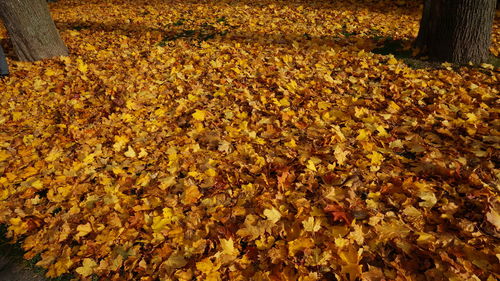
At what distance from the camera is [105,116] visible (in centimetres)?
357

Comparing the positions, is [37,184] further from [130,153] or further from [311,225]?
[311,225]

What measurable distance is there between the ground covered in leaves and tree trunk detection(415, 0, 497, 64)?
26cm

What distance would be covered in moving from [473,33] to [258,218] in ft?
11.9

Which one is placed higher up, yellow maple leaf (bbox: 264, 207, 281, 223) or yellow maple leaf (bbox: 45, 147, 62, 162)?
yellow maple leaf (bbox: 45, 147, 62, 162)

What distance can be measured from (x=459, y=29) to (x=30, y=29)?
6.02 meters

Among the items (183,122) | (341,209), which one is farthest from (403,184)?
(183,122)

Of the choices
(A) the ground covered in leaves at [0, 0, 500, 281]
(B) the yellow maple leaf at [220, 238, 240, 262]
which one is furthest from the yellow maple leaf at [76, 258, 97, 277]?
(B) the yellow maple leaf at [220, 238, 240, 262]

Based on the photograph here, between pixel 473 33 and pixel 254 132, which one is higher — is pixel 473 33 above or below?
above

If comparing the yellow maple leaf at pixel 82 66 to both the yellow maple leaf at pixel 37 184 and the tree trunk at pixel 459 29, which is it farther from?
the tree trunk at pixel 459 29

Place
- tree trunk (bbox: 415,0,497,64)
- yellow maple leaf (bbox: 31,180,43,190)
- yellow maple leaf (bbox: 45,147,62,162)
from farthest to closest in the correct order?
1. tree trunk (bbox: 415,0,497,64)
2. yellow maple leaf (bbox: 45,147,62,162)
3. yellow maple leaf (bbox: 31,180,43,190)

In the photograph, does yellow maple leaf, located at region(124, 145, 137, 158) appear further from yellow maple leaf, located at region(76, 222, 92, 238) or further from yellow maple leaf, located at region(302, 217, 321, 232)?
yellow maple leaf, located at region(302, 217, 321, 232)

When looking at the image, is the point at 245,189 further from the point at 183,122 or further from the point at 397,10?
the point at 397,10

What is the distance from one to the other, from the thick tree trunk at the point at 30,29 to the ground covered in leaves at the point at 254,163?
240 millimetres

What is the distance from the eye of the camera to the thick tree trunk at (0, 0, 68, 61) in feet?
14.8
